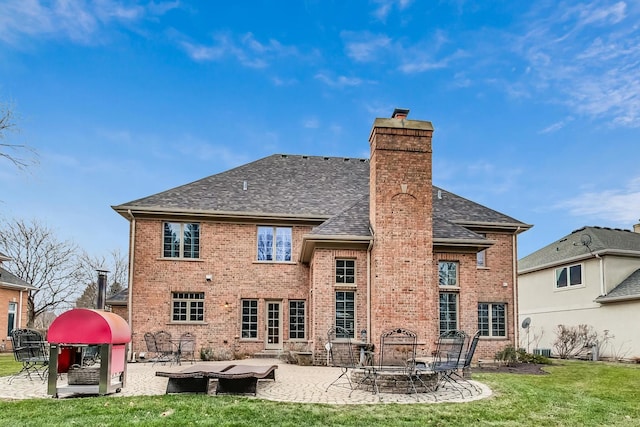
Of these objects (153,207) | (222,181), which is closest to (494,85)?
(222,181)

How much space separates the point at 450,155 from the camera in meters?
18.9

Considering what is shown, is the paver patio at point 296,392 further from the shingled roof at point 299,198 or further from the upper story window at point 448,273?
the shingled roof at point 299,198

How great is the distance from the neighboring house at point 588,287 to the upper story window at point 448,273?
26.7ft

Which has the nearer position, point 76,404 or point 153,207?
point 76,404

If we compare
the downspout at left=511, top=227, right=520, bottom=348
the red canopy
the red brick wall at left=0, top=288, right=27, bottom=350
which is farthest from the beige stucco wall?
the red brick wall at left=0, top=288, right=27, bottom=350

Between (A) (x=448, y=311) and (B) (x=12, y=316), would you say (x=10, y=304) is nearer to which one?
(B) (x=12, y=316)

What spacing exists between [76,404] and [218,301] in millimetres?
10378

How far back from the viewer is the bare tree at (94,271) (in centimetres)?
3900

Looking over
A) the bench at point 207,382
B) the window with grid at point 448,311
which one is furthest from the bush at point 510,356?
→ the bench at point 207,382

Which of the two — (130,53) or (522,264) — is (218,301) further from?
(522,264)

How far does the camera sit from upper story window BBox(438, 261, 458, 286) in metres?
16.4

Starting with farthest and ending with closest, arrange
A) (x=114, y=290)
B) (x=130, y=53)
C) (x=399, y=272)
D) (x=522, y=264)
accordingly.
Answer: (x=114, y=290) < (x=522, y=264) < (x=130, y=53) < (x=399, y=272)

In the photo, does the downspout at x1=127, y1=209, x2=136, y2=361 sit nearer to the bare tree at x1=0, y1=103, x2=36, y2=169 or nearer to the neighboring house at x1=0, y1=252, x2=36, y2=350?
the bare tree at x1=0, y1=103, x2=36, y2=169

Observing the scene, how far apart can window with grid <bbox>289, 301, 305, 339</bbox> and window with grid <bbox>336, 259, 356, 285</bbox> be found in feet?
12.4
